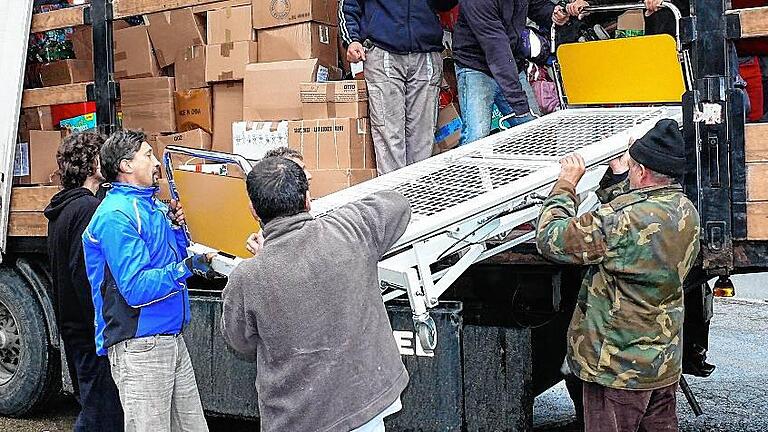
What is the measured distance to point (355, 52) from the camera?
4.57 m

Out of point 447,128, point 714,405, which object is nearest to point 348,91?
point 447,128

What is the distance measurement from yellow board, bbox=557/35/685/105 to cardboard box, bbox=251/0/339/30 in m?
1.23

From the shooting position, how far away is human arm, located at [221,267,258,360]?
8.90 feet

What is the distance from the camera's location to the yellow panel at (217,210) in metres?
3.72

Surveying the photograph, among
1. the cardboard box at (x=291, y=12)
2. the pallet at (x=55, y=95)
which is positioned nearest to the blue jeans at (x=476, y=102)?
the cardboard box at (x=291, y=12)

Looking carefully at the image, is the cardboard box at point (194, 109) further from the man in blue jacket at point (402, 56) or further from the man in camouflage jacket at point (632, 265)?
the man in camouflage jacket at point (632, 265)

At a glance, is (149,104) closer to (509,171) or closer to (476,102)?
(476,102)

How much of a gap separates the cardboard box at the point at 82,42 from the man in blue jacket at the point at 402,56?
5.75 ft

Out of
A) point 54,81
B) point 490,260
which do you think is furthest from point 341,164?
point 54,81

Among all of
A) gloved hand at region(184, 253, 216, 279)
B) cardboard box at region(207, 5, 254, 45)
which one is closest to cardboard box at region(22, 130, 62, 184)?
cardboard box at region(207, 5, 254, 45)

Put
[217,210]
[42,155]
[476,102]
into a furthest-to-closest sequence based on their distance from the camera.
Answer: [42,155], [476,102], [217,210]

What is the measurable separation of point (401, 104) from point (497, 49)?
530mm

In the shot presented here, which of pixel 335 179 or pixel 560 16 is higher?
pixel 560 16

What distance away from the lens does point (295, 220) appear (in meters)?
2.73
